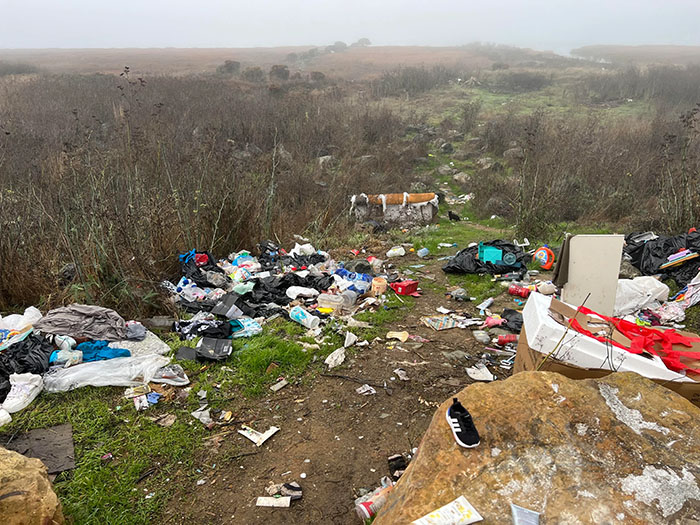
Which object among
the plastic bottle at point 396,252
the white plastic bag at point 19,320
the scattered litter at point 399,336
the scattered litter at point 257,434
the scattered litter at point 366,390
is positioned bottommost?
the plastic bottle at point 396,252

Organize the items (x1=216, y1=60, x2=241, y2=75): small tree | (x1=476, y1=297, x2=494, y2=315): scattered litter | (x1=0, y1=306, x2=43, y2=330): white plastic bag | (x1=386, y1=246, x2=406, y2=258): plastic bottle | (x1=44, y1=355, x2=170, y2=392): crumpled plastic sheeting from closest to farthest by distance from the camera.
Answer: (x1=44, y1=355, x2=170, y2=392): crumpled plastic sheeting
(x1=0, y1=306, x2=43, y2=330): white plastic bag
(x1=476, y1=297, x2=494, y2=315): scattered litter
(x1=386, y1=246, x2=406, y2=258): plastic bottle
(x1=216, y1=60, x2=241, y2=75): small tree

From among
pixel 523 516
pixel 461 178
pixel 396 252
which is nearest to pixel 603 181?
pixel 461 178

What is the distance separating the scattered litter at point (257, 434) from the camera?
304 centimetres

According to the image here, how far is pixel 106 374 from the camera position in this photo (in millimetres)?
3531

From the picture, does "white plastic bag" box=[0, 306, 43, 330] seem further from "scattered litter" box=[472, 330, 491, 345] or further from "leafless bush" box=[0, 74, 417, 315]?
"scattered litter" box=[472, 330, 491, 345]

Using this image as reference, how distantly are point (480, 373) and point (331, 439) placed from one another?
57.1 inches

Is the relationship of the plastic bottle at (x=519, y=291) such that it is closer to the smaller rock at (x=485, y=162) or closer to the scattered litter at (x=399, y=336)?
the scattered litter at (x=399, y=336)

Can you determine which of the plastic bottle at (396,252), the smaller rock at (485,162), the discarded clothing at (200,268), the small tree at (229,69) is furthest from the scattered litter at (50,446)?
the small tree at (229,69)

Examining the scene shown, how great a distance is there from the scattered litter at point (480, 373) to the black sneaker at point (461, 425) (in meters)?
1.69

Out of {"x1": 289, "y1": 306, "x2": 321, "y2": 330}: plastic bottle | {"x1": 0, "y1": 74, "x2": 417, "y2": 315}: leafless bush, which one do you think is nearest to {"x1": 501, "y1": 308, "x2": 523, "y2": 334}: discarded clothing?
{"x1": 289, "y1": 306, "x2": 321, "y2": 330}: plastic bottle

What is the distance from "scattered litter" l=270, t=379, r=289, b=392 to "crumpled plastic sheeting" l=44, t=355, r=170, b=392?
0.94 m

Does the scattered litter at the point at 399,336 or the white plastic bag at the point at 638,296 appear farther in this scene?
the white plastic bag at the point at 638,296

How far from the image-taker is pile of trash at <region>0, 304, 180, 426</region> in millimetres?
3340

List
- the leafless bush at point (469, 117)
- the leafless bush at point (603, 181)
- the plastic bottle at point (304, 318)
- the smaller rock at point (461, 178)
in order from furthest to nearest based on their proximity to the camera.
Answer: the leafless bush at point (469, 117) → the smaller rock at point (461, 178) → the leafless bush at point (603, 181) → the plastic bottle at point (304, 318)
